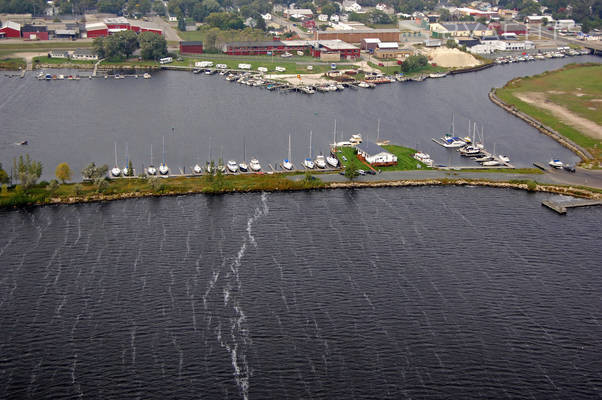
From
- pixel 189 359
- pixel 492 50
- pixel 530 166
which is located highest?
pixel 492 50

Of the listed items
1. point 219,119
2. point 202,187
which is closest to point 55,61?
point 219,119

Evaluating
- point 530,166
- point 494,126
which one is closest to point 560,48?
point 494,126

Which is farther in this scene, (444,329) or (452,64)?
(452,64)

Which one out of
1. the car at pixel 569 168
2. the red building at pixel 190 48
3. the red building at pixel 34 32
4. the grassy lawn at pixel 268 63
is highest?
the red building at pixel 34 32

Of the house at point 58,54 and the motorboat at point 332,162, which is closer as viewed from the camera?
the motorboat at point 332,162

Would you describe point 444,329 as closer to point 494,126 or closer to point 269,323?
point 269,323

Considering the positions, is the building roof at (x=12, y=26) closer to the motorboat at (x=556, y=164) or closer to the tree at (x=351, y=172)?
the tree at (x=351, y=172)

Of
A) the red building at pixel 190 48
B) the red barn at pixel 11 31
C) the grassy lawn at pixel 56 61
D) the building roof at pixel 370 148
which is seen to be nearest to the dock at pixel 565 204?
the building roof at pixel 370 148
